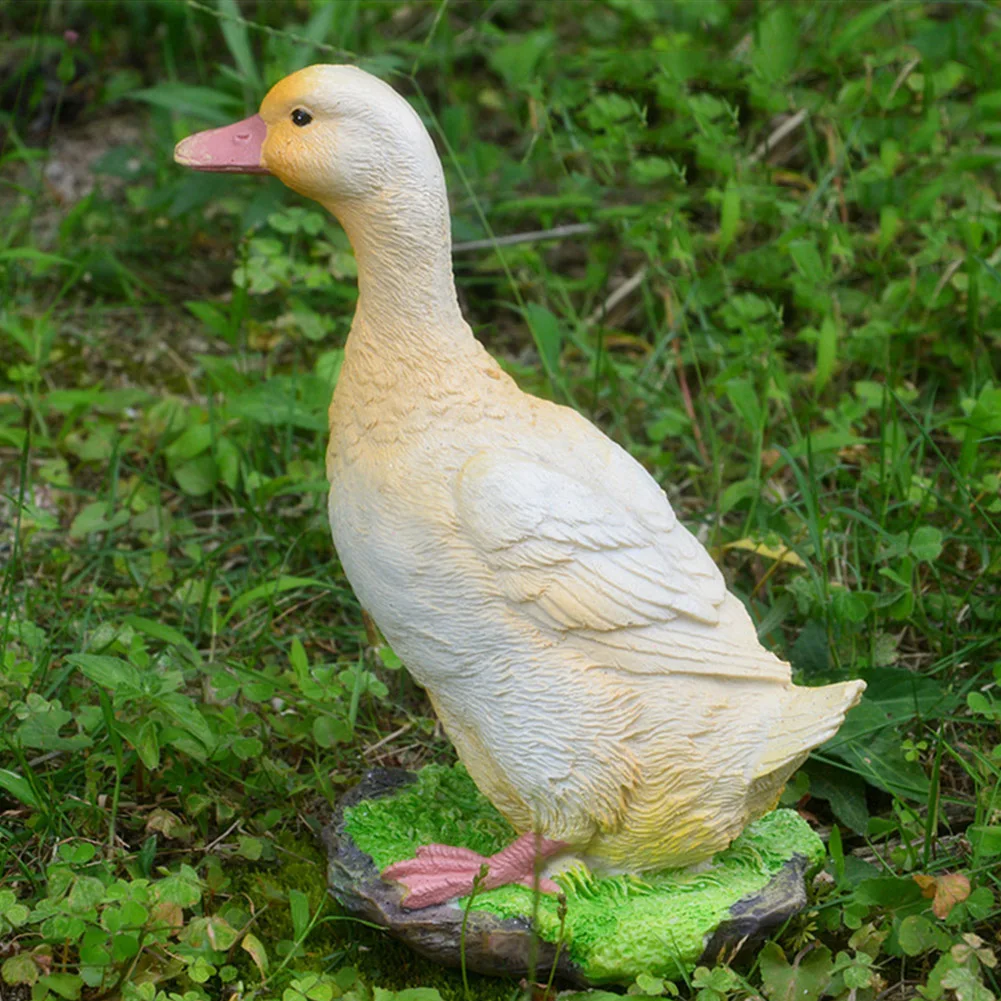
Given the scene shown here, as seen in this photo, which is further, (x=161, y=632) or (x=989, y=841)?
(x=161, y=632)

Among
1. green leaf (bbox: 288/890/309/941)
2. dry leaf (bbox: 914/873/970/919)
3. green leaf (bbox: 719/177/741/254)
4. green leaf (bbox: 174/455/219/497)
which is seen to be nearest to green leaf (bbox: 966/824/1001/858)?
dry leaf (bbox: 914/873/970/919)

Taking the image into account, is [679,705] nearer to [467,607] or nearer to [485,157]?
[467,607]

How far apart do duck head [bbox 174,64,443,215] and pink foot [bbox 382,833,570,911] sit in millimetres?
1072

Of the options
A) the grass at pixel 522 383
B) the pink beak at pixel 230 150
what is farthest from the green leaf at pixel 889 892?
the pink beak at pixel 230 150

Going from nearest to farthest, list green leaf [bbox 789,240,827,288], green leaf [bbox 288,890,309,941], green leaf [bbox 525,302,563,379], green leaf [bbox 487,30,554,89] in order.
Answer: green leaf [bbox 288,890,309,941] → green leaf [bbox 525,302,563,379] → green leaf [bbox 789,240,827,288] → green leaf [bbox 487,30,554,89]

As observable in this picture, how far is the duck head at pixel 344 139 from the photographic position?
2143mm

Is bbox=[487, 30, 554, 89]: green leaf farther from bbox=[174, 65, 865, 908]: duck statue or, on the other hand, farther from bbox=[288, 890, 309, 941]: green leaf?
bbox=[288, 890, 309, 941]: green leaf

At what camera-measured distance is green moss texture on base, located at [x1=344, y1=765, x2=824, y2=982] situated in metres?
2.26

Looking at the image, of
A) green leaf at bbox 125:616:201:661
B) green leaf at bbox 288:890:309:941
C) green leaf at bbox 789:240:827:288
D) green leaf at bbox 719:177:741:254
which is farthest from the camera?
green leaf at bbox 719:177:741:254

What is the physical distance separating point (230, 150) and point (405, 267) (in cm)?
37

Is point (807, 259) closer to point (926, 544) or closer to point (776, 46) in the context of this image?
point (776, 46)

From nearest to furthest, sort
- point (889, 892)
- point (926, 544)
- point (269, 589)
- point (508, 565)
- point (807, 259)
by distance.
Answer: point (508, 565) < point (889, 892) < point (926, 544) < point (269, 589) < point (807, 259)

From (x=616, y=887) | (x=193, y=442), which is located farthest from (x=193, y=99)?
(x=616, y=887)

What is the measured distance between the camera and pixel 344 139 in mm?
2148
